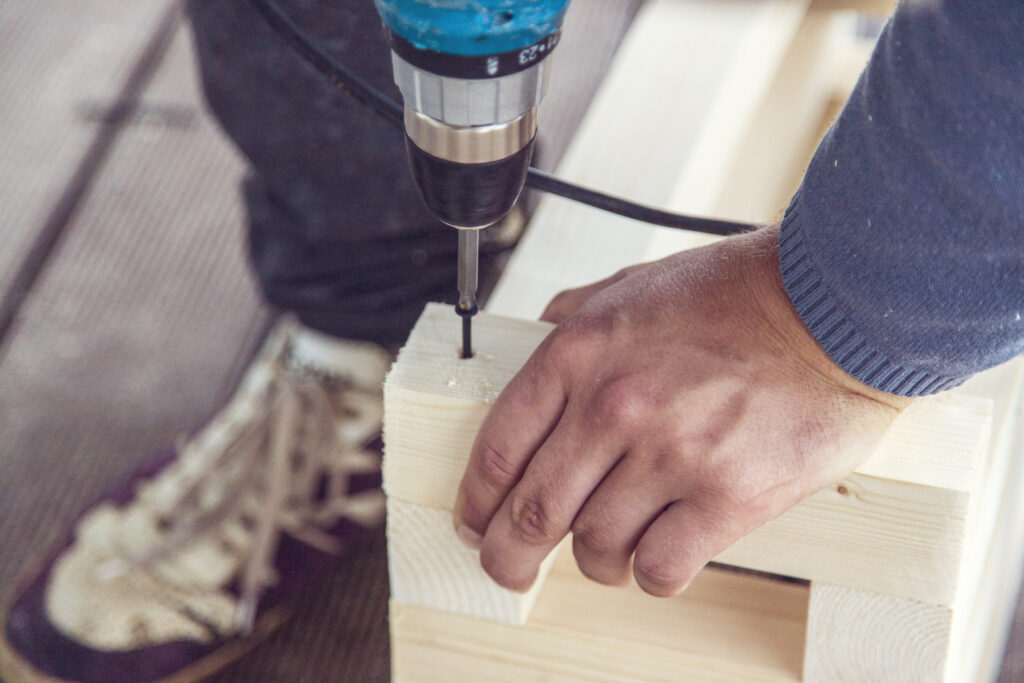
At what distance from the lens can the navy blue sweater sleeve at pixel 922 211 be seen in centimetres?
35

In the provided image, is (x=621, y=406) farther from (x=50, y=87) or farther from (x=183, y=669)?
(x=50, y=87)

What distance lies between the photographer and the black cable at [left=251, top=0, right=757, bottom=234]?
1.79ft

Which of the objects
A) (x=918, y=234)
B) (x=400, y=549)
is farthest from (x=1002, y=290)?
(x=400, y=549)

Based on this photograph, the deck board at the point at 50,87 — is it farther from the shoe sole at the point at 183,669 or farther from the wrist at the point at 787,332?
the wrist at the point at 787,332

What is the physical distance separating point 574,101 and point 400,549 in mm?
1056

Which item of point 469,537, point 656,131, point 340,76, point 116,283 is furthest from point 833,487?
point 116,283

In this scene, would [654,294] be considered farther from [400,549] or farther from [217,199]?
[217,199]

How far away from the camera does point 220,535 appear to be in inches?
39.4

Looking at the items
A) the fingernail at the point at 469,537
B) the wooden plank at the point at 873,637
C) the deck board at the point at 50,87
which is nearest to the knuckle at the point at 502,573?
the fingernail at the point at 469,537

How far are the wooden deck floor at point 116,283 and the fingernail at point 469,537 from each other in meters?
0.57

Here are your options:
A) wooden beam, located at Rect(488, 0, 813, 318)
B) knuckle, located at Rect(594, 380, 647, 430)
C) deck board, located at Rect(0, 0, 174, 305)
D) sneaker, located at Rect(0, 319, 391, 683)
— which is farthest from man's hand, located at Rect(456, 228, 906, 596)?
deck board, located at Rect(0, 0, 174, 305)

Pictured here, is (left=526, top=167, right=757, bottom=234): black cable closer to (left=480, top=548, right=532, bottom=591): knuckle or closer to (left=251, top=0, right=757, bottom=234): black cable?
(left=251, top=0, right=757, bottom=234): black cable

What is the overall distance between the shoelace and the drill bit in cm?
57

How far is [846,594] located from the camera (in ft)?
1.63
